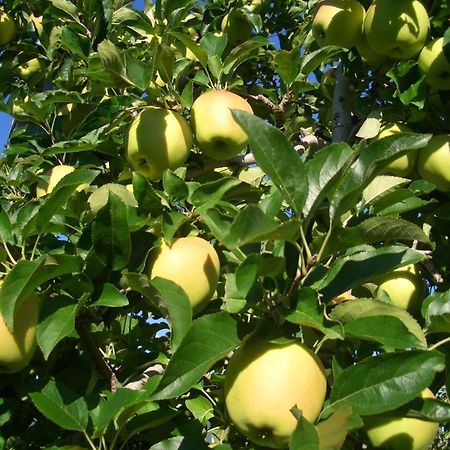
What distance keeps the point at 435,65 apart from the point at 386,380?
1.15 m

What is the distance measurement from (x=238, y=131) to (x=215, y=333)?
857 millimetres

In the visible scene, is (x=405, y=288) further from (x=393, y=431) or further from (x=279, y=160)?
(x=279, y=160)

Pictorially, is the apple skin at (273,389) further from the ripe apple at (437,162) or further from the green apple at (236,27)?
the green apple at (236,27)

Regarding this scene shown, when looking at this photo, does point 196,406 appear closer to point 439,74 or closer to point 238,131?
point 238,131

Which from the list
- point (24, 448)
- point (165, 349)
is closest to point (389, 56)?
point (165, 349)

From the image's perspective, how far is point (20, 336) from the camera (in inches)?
51.4

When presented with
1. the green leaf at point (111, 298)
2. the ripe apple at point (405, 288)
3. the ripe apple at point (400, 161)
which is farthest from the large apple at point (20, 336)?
the ripe apple at point (400, 161)

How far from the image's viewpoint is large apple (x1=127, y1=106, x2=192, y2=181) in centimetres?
175

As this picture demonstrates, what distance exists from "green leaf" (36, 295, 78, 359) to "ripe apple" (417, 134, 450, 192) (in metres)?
1.13

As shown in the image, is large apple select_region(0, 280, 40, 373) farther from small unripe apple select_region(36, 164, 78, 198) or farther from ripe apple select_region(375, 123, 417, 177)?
ripe apple select_region(375, 123, 417, 177)

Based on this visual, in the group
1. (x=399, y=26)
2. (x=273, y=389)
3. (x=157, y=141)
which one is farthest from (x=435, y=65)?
(x=273, y=389)

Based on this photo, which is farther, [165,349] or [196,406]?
[165,349]

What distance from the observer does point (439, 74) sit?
1931 mm

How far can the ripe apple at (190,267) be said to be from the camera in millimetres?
1397
